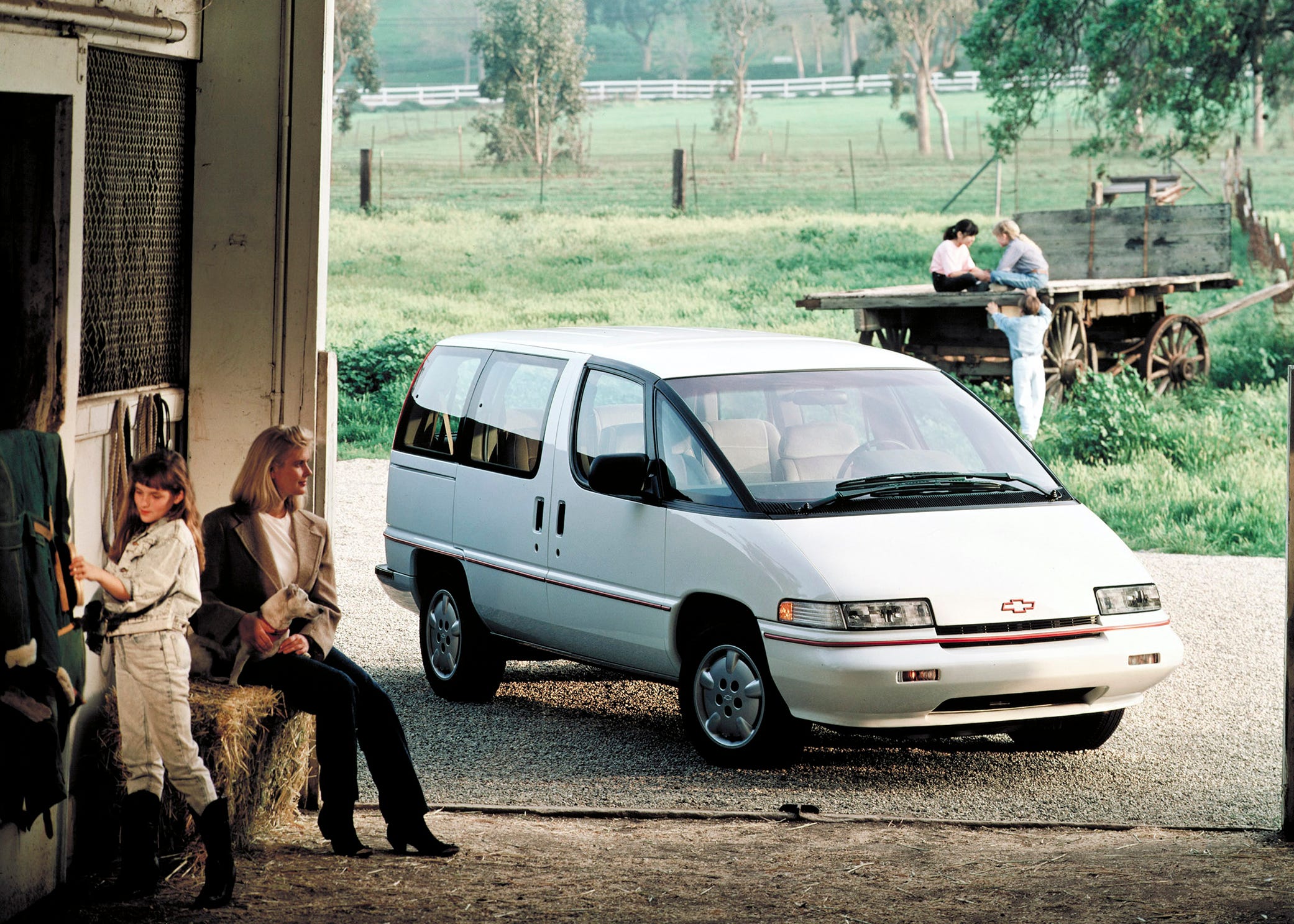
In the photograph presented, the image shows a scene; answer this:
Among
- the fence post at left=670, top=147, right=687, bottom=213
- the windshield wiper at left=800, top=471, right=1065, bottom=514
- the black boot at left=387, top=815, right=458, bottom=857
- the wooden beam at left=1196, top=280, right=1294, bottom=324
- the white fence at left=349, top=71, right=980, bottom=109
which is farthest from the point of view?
the white fence at left=349, top=71, right=980, bottom=109

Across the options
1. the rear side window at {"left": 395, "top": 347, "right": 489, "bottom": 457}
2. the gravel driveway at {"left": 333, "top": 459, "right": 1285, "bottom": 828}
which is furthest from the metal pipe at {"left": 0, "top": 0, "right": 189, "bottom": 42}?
the rear side window at {"left": 395, "top": 347, "right": 489, "bottom": 457}

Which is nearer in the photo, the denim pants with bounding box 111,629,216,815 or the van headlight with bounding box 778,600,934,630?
the denim pants with bounding box 111,629,216,815

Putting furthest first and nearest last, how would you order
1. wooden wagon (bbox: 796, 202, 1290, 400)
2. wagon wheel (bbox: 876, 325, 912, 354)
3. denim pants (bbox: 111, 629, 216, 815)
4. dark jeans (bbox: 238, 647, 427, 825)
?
wagon wheel (bbox: 876, 325, 912, 354) < wooden wagon (bbox: 796, 202, 1290, 400) < dark jeans (bbox: 238, 647, 427, 825) < denim pants (bbox: 111, 629, 216, 815)

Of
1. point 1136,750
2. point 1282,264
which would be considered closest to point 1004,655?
point 1136,750

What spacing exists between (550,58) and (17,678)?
153 ft

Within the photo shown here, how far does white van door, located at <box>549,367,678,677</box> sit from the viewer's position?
768 cm

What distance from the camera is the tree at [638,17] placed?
76.0m

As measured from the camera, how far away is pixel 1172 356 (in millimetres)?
21250

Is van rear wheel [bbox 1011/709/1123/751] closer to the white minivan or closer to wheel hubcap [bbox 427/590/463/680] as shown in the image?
the white minivan

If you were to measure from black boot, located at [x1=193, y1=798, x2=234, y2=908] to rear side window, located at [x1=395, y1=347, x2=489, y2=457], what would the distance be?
411cm

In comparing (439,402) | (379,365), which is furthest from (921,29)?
(439,402)

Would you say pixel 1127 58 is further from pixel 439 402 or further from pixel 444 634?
pixel 444 634

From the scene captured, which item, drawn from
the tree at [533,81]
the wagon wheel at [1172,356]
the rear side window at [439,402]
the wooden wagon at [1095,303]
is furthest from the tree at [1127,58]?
the tree at [533,81]

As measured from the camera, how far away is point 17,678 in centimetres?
473
